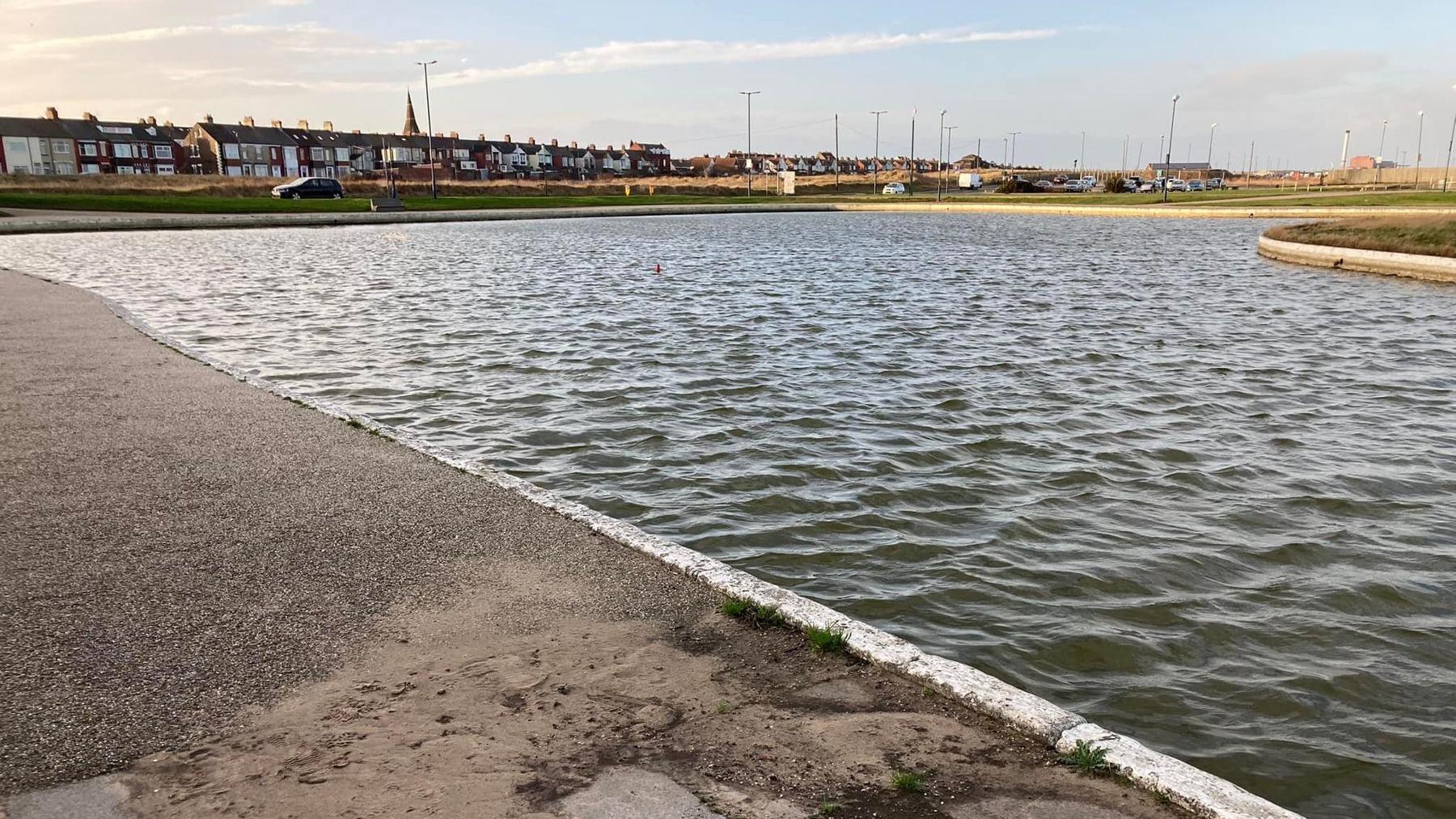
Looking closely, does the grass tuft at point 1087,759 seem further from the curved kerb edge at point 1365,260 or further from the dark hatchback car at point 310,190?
the dark hatchback car at point 310,190

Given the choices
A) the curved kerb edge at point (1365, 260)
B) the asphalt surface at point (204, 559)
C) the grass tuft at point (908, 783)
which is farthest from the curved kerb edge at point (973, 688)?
the curved kerb edge at point (1365, 260)

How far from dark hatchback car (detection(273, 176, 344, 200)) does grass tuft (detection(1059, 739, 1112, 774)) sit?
65.0 m

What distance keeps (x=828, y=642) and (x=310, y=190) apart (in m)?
64.9

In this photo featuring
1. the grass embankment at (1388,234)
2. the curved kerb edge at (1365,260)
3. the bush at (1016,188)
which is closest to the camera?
the curved kerb edge at (1365,260)

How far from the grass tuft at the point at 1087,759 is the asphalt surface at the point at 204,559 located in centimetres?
210

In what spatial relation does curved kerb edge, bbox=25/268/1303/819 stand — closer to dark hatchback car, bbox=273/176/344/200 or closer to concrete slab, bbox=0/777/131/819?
concrete slab, bbox=0/777/131/819

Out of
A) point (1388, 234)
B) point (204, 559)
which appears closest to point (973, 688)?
point (204, 559)

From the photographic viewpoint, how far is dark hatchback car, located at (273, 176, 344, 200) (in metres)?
61.2

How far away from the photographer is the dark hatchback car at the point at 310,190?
6119 cm

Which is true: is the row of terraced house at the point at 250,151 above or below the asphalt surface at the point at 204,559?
above

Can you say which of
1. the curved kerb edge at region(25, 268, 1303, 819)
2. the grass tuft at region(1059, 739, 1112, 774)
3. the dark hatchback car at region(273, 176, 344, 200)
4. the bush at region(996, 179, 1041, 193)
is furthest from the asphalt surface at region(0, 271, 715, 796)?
the bush at region(996, 179, 1041, 193)

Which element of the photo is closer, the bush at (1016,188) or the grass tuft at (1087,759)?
the grass tuft at (1087,759)

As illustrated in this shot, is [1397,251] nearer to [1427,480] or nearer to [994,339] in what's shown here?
[994,339]

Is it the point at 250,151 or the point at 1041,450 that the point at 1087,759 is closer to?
the point at 1041,450
